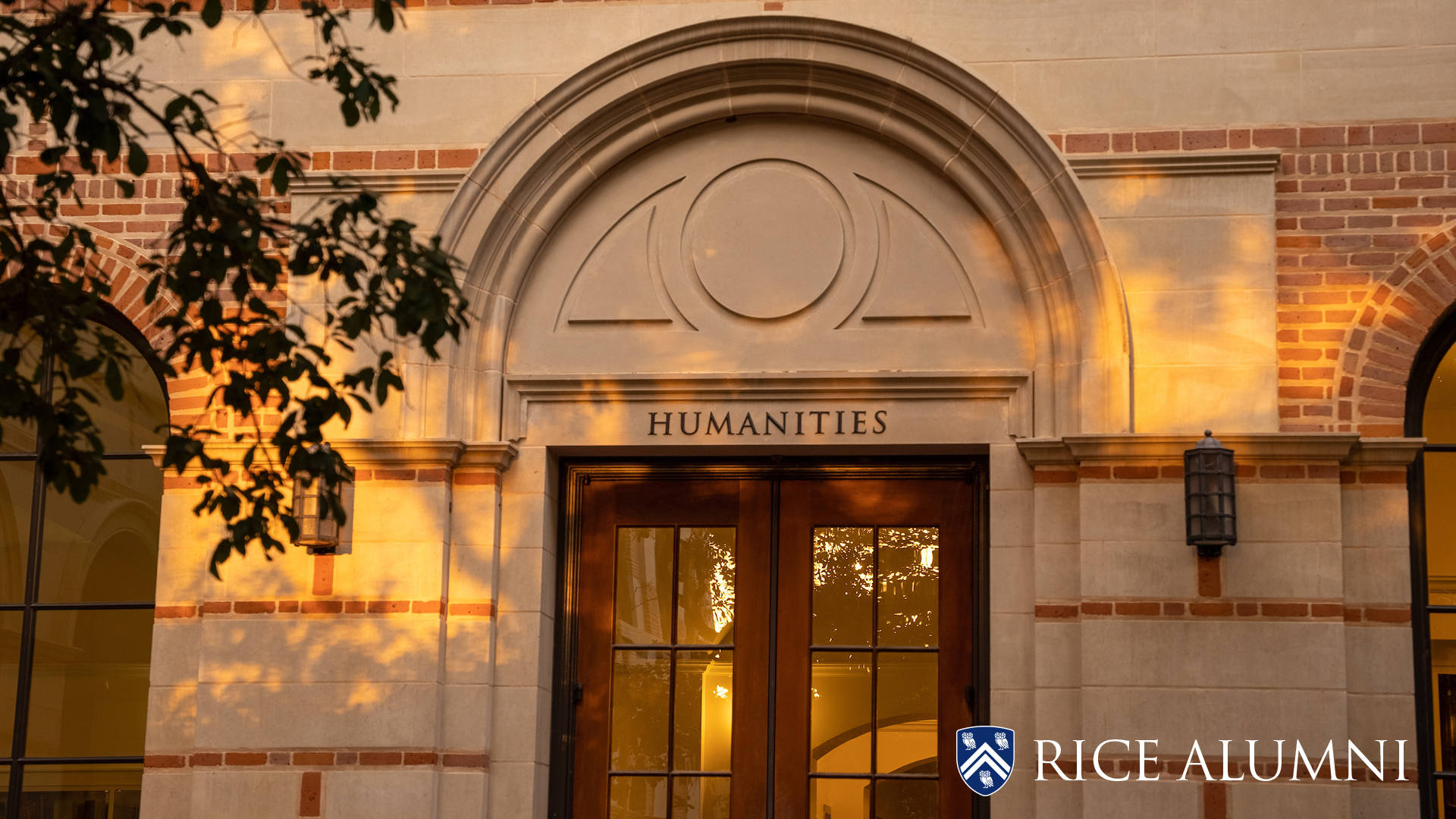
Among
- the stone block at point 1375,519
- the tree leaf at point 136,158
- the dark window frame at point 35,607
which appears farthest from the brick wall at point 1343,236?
the dark window frame at point 35,607

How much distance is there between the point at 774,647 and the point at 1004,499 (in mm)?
1373

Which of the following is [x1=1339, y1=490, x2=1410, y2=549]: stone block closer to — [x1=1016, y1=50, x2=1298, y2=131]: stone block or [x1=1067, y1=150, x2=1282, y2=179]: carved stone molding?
[x1=1067, y1=150, x2=1282, y2=179]: carved stone molding

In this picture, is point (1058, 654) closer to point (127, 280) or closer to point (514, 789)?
point (514, 789)

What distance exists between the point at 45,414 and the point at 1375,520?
5.82m

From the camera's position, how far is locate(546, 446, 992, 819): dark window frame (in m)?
8.41

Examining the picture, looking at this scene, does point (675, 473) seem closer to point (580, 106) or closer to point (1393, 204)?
point (580, 106)

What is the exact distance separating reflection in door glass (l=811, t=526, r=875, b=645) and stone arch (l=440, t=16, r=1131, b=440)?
A: 1.11 meters

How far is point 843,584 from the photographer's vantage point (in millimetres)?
8578

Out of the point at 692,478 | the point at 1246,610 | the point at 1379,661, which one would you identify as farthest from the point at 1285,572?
the point at 692,478

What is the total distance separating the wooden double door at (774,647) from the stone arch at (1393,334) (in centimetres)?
190

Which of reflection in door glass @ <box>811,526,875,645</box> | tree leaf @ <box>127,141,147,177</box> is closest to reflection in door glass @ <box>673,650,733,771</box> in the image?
reflection in door glass @ <box>811,526,875,645</box>

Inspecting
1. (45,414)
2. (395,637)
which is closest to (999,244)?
(395,637)

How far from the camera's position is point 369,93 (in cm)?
561

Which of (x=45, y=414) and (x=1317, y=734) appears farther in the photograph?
(x=1317, y=734)
